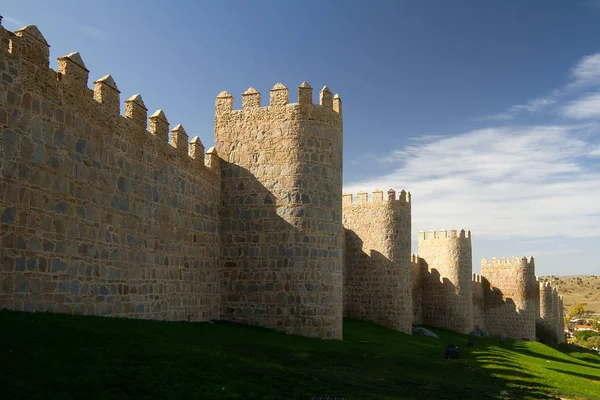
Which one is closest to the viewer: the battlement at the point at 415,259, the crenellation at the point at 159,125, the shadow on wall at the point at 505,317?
the crenellation at the point at 159,125

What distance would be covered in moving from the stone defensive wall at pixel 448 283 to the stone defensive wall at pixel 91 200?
2148cm

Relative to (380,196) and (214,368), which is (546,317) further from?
(214,368)

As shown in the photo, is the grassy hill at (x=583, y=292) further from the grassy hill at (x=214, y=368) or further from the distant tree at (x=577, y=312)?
the grassy hill at (x=214, y=368)

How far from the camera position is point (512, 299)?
39.8m

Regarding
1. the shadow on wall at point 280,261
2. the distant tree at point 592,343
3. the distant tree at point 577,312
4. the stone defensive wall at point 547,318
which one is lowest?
the distant tree at point 592,343

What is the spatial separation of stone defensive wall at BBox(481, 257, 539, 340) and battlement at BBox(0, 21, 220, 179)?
99.2ft

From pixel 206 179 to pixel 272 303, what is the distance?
13.2 ft

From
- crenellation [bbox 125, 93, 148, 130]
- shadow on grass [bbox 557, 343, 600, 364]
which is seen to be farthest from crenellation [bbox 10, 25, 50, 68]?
shadow on grass [bbox 557, 343, 600, 364]

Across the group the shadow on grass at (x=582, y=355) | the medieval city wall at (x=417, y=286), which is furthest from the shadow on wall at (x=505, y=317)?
the medieval city wall at (x=417, y=286)

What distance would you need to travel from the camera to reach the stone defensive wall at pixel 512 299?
1550 inches

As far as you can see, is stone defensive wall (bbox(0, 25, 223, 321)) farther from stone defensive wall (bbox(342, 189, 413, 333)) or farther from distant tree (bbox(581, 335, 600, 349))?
distant tree (bbox(581, 335, 600, 349))

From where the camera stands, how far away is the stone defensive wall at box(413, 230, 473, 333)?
113 ft

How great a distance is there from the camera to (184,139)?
15820 millimetres

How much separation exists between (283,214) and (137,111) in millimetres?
5296
